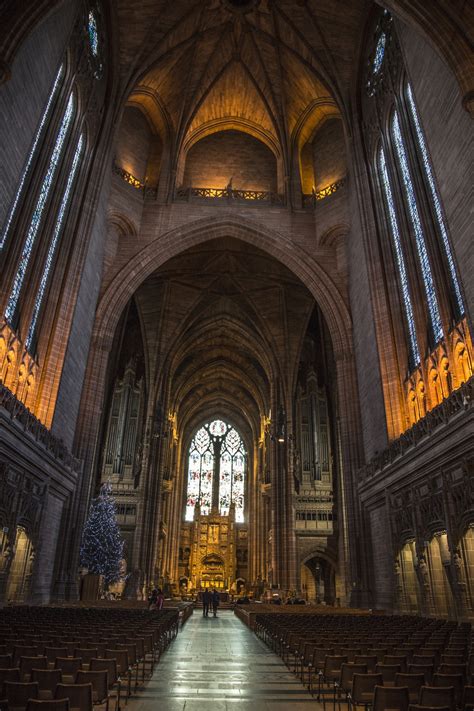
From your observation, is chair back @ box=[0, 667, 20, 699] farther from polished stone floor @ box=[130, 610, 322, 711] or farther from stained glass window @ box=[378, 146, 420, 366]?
stained glass window @ box=[378, 146, 420, 366]

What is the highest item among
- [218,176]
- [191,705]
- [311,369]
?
[218,176]

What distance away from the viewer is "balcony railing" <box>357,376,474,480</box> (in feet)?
37.0

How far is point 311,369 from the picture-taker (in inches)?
1334

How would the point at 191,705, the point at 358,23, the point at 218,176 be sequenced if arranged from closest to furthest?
1. the point at 191,705
2. the point at 358,23
3. the point at 218,176

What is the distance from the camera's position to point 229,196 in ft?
84.9

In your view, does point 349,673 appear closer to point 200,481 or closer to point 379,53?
point 379,53

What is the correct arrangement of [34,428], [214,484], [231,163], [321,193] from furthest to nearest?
[214,484]
[231,163]
[321,193]
[34,428]

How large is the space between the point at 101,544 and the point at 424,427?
12927 millimetres

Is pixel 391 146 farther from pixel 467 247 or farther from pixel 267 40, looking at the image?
pixel 267 40

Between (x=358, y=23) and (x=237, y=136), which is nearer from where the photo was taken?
(x=358, y=23)

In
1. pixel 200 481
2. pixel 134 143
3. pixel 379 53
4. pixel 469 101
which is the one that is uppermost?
pixel 134 143

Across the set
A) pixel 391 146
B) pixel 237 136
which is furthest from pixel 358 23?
pixel 237 136

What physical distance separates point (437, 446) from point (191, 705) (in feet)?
30.5

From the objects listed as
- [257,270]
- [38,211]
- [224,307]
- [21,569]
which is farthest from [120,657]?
[224,307]
